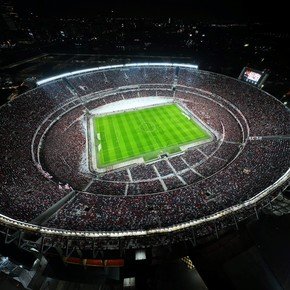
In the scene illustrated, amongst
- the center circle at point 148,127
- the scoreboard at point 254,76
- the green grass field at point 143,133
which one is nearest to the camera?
the green grass field at point 143,133

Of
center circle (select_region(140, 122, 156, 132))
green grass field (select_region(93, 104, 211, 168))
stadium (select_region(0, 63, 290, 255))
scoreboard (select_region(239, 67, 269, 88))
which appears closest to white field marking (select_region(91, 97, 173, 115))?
stadium (select_region(0, 63, 290, 255))

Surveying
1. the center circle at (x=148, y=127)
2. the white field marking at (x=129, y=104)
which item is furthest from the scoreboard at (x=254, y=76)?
the center circle at (x=148, y=127)

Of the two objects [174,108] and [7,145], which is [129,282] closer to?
[7,145]

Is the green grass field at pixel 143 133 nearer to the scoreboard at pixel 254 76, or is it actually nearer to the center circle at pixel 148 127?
the center circle at pixel 148 127

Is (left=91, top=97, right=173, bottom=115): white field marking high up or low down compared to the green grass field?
down

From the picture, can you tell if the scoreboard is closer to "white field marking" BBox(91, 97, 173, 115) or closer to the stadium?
the stadium

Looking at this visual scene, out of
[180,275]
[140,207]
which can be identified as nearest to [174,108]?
[140,207]
